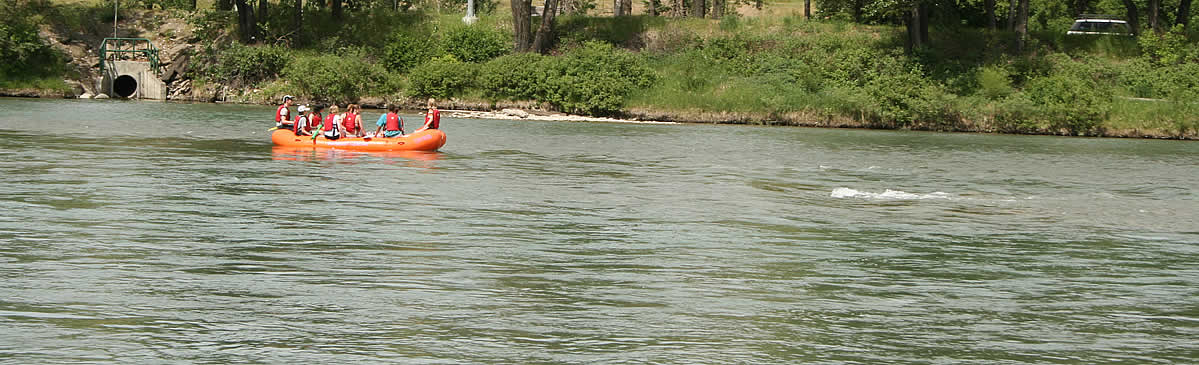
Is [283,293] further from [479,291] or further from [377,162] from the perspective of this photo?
[377,162]

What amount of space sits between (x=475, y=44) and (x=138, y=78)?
46.4 ft

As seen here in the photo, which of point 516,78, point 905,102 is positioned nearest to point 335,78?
point 516,78

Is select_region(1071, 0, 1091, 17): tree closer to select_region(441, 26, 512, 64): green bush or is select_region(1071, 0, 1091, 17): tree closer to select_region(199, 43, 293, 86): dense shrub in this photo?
select_region(441, 26, 512, 64): green bush

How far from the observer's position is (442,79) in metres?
54.1

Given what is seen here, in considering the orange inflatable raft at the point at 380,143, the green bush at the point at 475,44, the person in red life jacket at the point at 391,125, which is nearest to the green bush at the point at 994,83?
Result: the green bush at the point at 475,44

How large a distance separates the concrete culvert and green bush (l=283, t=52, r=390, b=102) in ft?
25.0

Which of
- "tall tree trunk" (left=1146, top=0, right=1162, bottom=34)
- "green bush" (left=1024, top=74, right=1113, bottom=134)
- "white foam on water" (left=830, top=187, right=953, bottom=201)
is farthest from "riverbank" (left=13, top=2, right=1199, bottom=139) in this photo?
"white foam on water" (left=830, top=187, right=953, bottom=201)

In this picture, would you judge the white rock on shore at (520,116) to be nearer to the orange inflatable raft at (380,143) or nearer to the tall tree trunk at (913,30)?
the tall tree trunk at (913,30)

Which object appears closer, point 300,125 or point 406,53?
point 300,125

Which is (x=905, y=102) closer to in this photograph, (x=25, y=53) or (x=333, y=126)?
(x=333, y=126)

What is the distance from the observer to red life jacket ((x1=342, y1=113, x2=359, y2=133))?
3131cm

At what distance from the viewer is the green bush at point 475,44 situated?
186 feet

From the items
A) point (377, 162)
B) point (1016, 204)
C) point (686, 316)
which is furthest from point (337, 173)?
point (686, 316)

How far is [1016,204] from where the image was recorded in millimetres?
22859
